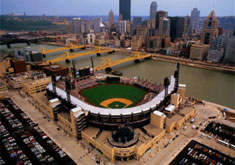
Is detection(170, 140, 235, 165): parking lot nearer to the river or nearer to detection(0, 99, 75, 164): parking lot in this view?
detection(0, 99, 75, 164): parking lot

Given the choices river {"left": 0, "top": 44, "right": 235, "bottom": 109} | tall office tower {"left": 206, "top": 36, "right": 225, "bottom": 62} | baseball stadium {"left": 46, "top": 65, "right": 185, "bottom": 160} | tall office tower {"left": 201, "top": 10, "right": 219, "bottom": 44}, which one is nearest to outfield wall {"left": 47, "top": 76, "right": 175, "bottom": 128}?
baseball stadium {"left": 46, "top": 65, "right": 185, "bottom": 160}

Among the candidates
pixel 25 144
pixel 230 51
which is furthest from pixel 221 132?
pixel 230 51

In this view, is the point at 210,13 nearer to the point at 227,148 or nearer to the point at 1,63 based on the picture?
the point at 227,148

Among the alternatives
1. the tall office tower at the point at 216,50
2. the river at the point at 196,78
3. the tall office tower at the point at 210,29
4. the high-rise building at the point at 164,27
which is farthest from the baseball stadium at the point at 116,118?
the high-rise building at the point at 164,27

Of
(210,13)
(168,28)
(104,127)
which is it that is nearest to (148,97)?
(104,127)

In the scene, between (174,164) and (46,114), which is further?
(46,114)

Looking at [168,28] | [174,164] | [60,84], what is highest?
[168,28]

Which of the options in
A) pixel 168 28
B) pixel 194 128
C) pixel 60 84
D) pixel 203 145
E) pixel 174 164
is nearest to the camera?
pixel 174 164
